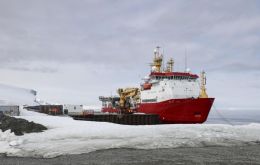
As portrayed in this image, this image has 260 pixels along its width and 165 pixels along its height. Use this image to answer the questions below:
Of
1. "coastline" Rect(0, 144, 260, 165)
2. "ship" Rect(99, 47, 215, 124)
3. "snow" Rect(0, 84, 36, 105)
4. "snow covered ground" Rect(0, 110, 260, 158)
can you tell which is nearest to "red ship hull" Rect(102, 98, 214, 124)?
"ship" Rect(99, 47, 215, 124)

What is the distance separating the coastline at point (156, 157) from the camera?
701 inches

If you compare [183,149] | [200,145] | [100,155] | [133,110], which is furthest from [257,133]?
[133,110]

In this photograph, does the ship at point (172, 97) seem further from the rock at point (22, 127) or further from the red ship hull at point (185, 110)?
the rock at point (22, 127)

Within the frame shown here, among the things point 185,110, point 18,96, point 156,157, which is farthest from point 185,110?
point 18,96

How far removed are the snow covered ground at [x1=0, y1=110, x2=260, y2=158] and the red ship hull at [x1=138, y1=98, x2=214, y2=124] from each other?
44.6 feet

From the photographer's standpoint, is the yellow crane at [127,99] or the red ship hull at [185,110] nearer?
the red ship hull at [185,110]

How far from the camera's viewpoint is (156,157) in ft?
62.2

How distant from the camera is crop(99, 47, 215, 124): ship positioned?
4597 cm

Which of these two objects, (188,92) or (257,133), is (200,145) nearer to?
(257,133)

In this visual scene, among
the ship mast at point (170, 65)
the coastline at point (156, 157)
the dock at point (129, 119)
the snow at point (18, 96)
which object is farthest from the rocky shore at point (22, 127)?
the snow at point (18, 96)

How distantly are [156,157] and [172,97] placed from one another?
29.3 meters

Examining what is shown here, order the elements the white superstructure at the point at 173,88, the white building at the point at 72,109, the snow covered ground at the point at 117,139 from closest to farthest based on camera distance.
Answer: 1. the snow covered ground at the point at 117,139
2. the white superstructure at the point at 173,88
3. the white building at the point at 72,109

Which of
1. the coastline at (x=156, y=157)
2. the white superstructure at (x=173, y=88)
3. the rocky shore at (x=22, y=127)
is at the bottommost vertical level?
the coastline at (x=156, y=157)

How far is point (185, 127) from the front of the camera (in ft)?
102
